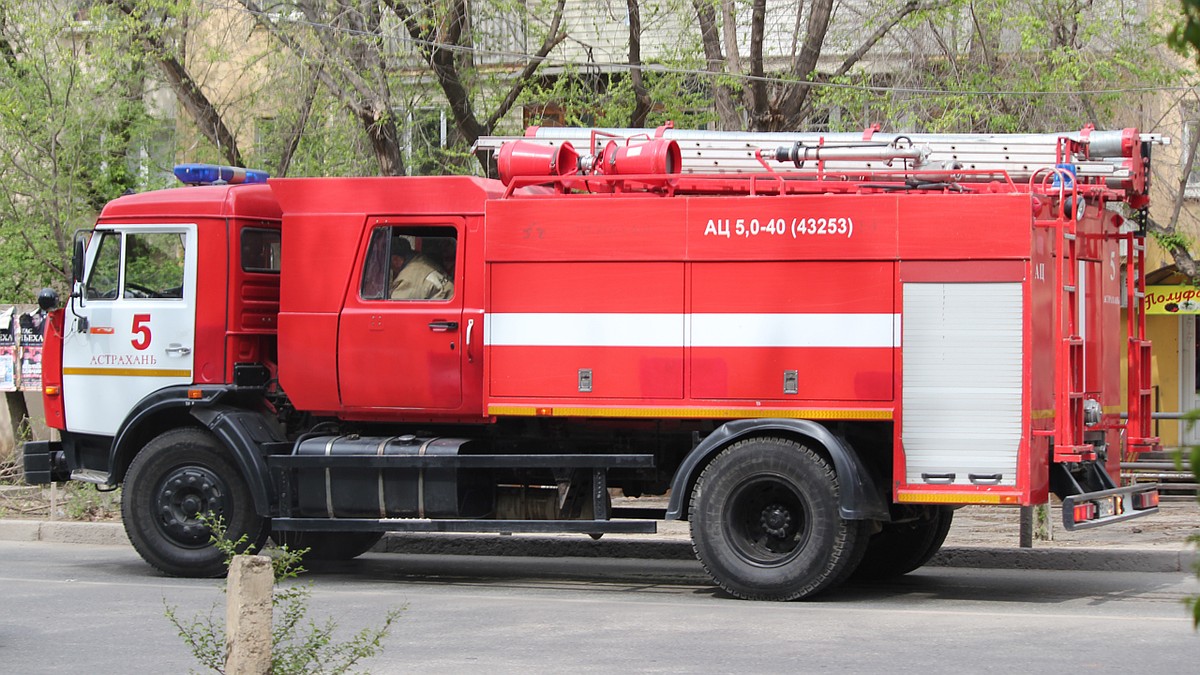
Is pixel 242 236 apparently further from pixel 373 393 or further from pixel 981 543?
pixel 981 543

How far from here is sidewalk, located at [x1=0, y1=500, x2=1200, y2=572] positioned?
11.1 metres

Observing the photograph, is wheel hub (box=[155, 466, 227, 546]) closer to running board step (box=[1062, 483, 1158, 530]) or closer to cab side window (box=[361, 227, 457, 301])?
cab side window (box=[361, 227, 457, 301])

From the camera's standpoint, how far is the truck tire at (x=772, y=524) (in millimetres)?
9320

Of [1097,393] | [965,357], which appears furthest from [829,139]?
[1097,393]

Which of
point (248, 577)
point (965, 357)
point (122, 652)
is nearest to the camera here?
point (248, 577)

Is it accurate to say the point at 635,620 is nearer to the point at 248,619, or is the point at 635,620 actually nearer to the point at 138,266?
the point at 248,619

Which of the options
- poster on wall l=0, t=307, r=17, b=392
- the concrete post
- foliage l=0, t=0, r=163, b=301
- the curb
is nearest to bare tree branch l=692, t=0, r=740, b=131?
the curb

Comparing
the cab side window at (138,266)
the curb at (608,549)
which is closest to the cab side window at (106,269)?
the cab side window at (138,266)

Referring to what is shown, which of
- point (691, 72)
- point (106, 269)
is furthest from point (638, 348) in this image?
point (691, 72)

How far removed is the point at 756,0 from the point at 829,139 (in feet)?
18.1

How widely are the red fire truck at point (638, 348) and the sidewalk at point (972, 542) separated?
2.87 feet

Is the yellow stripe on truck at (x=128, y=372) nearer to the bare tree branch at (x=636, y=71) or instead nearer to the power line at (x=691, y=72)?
the power line at (x=691, y=72)

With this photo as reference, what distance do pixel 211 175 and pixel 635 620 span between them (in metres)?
5.33

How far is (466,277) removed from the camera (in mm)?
10375
